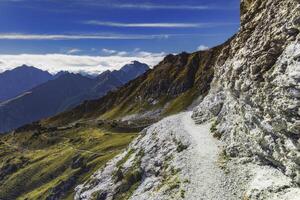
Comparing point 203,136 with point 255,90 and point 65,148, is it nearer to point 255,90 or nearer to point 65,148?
point 255,90

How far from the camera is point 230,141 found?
61.2m

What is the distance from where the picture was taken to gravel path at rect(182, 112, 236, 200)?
52025 mm

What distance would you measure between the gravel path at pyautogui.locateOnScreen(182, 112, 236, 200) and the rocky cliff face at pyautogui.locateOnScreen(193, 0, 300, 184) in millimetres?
3006

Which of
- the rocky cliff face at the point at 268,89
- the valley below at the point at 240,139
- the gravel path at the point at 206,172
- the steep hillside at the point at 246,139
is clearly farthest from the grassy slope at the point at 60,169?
the rocky cliff face at the point at 268,89

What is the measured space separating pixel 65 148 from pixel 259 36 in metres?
153

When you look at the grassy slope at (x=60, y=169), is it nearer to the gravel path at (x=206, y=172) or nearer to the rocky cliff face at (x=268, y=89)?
the gravel path at (x=206, y=172)

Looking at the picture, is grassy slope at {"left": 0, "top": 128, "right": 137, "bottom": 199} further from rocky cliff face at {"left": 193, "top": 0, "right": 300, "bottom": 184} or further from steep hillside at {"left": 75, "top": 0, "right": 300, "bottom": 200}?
rocky cliff face at {"left": 193, "top": 0, "right": 300, "bottom": 184}

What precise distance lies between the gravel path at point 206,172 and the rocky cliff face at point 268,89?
118 inches

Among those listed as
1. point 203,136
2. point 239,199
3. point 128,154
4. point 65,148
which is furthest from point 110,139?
point 239,199

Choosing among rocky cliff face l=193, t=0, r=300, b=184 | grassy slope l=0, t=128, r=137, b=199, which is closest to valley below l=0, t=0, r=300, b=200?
rocky cliff face l=193, t=0, r=300, b=184

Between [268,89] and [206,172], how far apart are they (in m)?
17.6

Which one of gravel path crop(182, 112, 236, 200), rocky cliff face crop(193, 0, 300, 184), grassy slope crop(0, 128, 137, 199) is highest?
rocky cliff face crop(193, 0, 300, 184)

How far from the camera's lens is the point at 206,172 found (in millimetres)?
58219

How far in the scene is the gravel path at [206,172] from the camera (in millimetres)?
52025
